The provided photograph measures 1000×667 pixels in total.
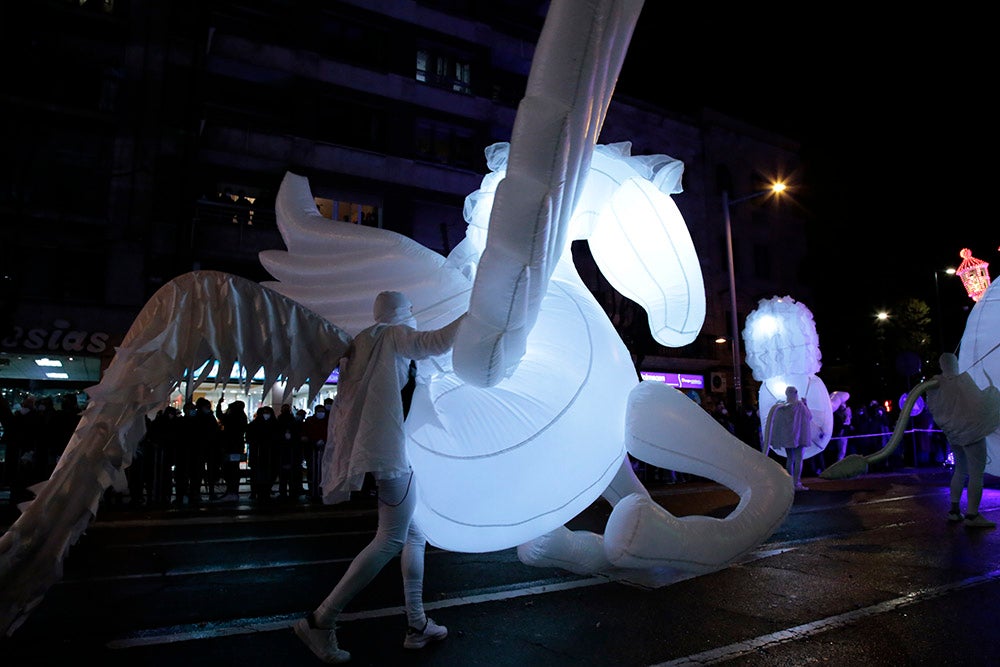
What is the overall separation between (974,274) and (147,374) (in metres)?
19.0

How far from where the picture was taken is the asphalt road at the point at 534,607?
3578mm

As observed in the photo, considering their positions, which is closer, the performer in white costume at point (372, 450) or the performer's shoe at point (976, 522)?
Answer: the performer in white costume at point (372, 450)

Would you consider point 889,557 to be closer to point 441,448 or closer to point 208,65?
point 441,448

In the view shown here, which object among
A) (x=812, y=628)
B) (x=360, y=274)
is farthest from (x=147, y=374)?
(x=812, y=628)

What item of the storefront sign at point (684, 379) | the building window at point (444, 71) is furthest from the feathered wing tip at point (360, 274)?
the storefront sign at point (684, 379)

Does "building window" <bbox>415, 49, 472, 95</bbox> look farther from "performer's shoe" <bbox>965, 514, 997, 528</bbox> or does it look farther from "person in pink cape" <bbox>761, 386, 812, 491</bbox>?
"performer's shoe" <bbox>965, 514, 997, 528</bbox>

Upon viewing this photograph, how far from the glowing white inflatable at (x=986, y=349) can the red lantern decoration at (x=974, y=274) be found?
9.38 meters

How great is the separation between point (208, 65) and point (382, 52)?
17.7 feet

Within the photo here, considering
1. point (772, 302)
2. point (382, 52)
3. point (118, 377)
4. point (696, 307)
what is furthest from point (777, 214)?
point (118, 377)

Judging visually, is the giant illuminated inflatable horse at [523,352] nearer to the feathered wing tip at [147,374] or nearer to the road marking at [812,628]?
the feathered wing tip at [147,374]

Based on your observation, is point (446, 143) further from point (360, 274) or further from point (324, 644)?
point (324, 644)

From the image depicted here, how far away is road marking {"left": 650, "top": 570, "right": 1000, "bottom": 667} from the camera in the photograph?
3439 millimetres

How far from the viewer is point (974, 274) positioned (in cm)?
1692

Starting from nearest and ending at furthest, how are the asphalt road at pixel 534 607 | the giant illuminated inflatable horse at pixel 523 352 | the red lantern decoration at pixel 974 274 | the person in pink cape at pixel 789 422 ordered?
1. the giant illuminated inflatable horse at pixel 523 352
2. the asphalt road at pixel 534 607
3. the person in pink cape at pixel 789 422
4. the red lantern decoration at pixel 974 274
